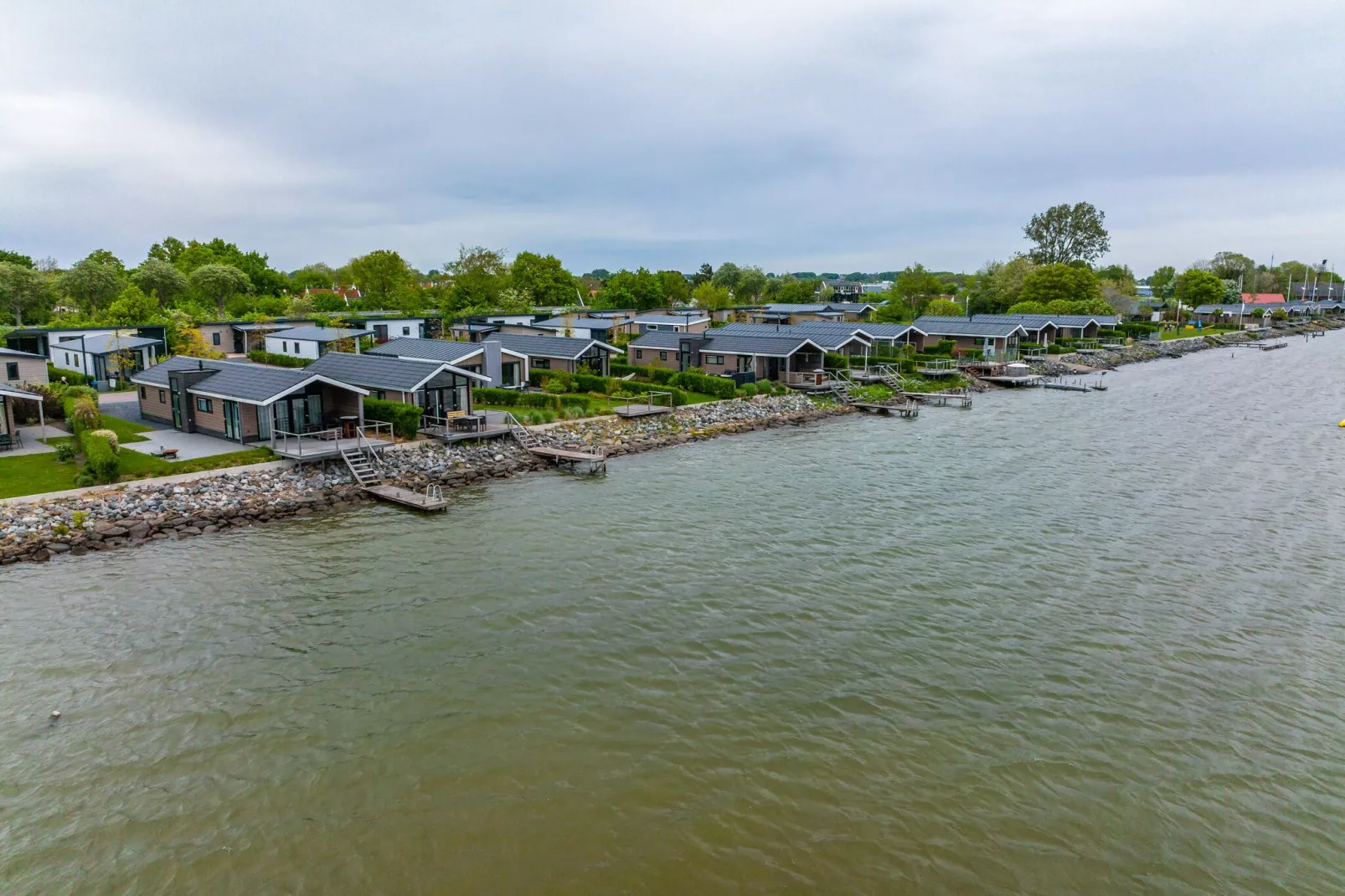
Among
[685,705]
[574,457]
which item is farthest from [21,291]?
[685,705]

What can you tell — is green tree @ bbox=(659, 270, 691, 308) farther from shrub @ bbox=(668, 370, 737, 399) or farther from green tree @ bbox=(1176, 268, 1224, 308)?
green tree @ bbox=(1176, 268, 1224, 308)

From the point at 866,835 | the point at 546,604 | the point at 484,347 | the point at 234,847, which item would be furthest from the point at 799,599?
the point at 484,347

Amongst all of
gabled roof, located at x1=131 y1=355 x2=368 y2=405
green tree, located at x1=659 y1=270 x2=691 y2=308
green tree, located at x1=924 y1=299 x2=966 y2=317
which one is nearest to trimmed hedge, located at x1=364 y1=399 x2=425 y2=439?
gabled roof, located at x1=131 y1=355 x2=368 y2=405

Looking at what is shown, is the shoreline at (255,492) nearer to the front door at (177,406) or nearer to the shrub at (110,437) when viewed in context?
the shrub at (110,437)

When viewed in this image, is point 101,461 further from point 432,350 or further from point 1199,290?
point 1199,290

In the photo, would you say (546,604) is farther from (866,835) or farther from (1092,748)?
(1092,748)
